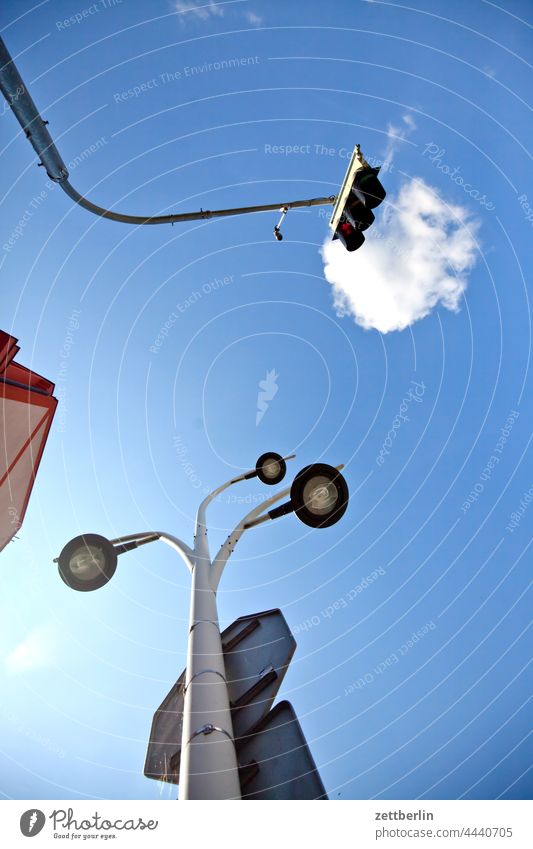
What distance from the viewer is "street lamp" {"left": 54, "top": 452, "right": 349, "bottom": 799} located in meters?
2.32

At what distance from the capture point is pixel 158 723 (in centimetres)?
369

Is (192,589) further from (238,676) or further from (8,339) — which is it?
(8,339)

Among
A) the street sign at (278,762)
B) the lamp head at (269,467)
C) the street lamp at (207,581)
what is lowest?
the street sign at (278,762)

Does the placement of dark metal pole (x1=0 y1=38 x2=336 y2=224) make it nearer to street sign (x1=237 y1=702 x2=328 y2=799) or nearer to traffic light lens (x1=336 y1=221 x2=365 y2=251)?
traffic light lens (x1=336 y1=221 x2=365 y2=251)

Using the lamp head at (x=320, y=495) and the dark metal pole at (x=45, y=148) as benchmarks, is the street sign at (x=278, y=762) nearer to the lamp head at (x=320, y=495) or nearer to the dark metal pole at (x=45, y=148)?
the lamp head at (x=320, y=495)

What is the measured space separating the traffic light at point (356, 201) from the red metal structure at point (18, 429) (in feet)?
12.9

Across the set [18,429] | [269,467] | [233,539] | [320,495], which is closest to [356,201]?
[320,495]

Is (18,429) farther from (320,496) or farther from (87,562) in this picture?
(320,496)

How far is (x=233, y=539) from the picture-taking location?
4.57 m

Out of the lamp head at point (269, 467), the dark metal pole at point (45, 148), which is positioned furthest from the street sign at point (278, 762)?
the dark metal pole at point (45, 148)

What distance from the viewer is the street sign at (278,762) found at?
2.49m

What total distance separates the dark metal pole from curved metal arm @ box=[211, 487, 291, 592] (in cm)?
318

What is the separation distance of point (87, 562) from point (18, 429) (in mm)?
2693

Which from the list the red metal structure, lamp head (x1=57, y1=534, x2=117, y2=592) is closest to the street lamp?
lamp head (x1=57, y1=534, x2=117, y2=592)
